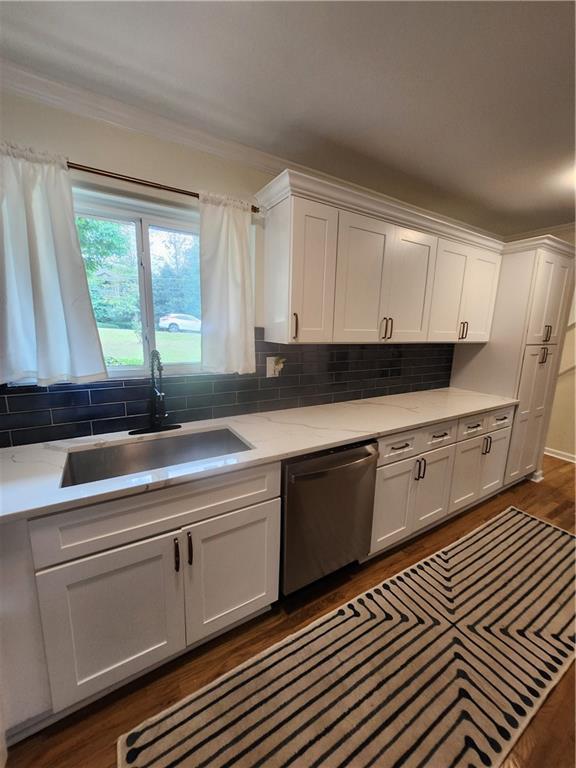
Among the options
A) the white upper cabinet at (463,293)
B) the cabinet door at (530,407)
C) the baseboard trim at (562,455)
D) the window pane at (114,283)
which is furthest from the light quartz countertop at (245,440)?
the baseboard trim at (562,455)

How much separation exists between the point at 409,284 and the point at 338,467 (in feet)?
4.51

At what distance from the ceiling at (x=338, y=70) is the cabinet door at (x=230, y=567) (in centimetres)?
180

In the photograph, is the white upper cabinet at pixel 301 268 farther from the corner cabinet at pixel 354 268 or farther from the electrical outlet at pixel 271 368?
the electrical outlet at pixel 271 368

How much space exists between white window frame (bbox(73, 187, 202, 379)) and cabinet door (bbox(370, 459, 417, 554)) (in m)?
1.32

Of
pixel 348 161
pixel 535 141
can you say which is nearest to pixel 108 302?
pixel 348 161

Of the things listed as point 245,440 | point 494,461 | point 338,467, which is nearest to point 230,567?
point 245,440

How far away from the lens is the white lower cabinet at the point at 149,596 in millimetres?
1042

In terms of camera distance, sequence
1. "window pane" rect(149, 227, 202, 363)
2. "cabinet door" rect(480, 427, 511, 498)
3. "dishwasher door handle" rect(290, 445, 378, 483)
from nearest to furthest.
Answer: "dishwasher door handle" rect(290, 445, 378, 483), "window pane" rect(149, 227, 202, 363), "cabinet door" rect(480, 427, 511, 498)

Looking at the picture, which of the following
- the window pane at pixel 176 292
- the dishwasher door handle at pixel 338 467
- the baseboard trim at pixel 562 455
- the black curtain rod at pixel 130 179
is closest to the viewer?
the black curtain rod at pixel 130 179

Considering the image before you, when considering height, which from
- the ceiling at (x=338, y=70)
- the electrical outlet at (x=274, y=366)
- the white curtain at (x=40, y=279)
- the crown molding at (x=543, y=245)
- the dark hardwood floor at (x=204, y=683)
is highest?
the ceiling at (x=338, y=70)

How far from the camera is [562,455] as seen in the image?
135 inches

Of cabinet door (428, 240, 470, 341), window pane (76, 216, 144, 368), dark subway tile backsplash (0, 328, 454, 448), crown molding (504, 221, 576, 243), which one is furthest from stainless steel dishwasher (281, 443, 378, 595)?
crown molding (504, 221, 576, 243)

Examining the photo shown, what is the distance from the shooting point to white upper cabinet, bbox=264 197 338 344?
5.29 feet

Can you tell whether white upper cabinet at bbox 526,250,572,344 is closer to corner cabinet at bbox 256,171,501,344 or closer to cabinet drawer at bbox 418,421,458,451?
corner cabinet at bbox 256,171,501,344
